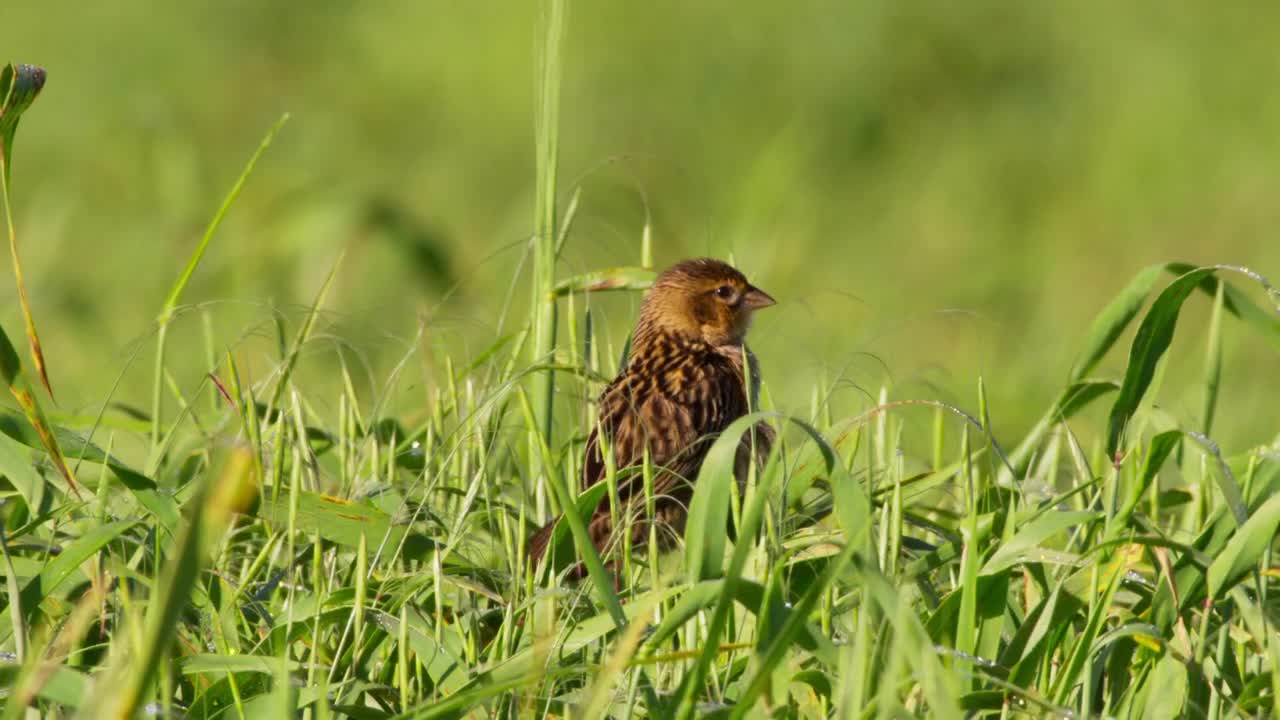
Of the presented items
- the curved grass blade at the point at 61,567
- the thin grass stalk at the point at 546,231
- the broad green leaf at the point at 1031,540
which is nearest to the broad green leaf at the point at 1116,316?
the broad green leaf at the point at 1031,540

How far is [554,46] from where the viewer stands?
332 cm

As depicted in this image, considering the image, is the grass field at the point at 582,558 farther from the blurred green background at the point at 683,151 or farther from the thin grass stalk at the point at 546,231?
the blurred green background at the point at 683,151

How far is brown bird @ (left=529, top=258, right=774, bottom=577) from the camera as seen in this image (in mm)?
3609

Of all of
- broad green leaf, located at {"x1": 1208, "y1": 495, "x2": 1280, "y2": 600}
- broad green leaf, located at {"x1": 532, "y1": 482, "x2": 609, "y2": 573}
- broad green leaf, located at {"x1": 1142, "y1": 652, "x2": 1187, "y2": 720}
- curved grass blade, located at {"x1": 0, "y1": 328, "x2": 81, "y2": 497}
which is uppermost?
curved grass blade, located at {"x1": 0, "y1": 328, "x2": 81, "y2": 497}

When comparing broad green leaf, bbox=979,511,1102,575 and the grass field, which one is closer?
the grass field

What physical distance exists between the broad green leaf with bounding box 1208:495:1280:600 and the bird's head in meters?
2.14

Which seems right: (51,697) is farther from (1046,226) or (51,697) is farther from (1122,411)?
(1046,226)

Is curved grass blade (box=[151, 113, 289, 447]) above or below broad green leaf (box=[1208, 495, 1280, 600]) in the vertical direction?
above

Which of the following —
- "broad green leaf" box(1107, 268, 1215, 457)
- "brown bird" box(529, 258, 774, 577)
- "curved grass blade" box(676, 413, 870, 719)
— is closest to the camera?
"curved grass blade" box(676, 413, 870, 719)

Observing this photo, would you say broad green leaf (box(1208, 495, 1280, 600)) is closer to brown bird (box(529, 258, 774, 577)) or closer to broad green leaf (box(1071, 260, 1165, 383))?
broad green leaf (box(1071, 260, 1165, 383))

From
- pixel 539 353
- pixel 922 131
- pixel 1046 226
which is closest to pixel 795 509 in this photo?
pixel 539 353

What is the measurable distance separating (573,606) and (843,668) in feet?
1.80

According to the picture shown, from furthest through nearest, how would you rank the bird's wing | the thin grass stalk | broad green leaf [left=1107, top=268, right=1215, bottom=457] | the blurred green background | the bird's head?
1. the blurred green background
2. the bird's head
3. the bird's wing
4. the thin grass stalk
5. broad green leaf [left=1107, top=268, right=1215, bottom=457]

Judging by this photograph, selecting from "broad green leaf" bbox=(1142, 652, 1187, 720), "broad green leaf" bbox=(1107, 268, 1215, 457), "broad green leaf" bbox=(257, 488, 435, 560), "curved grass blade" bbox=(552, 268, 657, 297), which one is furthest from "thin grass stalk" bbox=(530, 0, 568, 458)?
"broad green leaf" bbox=(1142, 652, 1187, 720)
